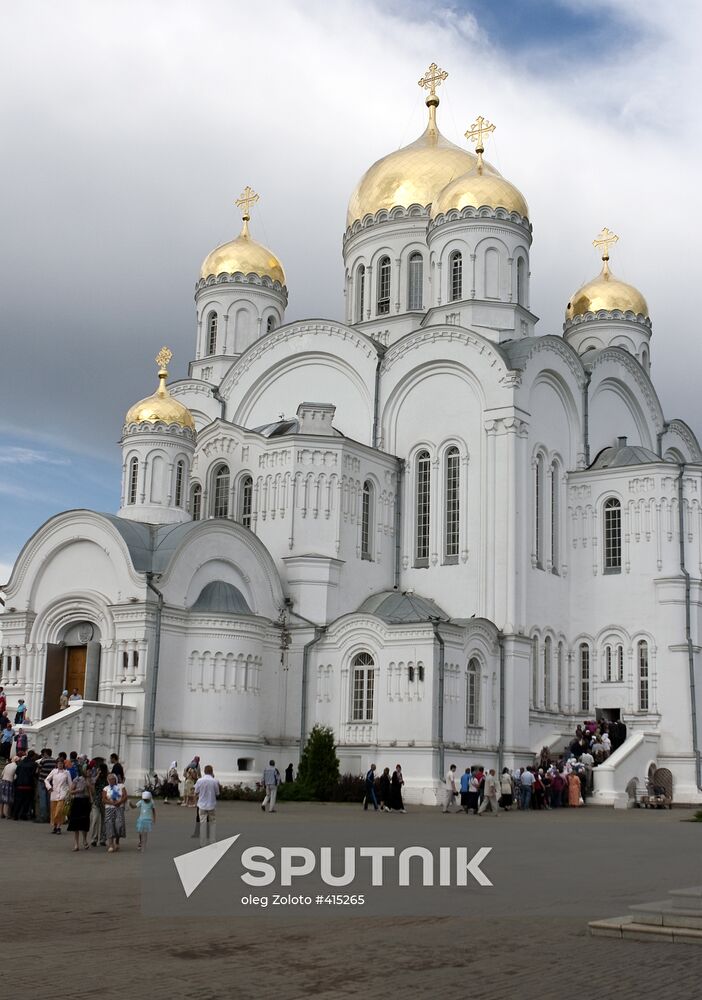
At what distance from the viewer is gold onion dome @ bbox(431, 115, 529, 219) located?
121 feet

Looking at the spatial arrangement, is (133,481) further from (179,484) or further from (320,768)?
(320,768)

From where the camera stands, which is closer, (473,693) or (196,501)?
(473,693)

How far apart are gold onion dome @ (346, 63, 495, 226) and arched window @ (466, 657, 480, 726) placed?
16751 millimetres

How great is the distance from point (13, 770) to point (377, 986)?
15459mm

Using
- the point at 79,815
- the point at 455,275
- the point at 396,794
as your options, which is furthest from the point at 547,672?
the point at 79,815

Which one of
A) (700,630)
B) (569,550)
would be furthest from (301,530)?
(700,630)

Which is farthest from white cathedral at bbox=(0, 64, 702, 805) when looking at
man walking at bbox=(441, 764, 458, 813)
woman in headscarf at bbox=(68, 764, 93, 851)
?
woman in headscarf at bbox=(68, 764, 93, 851)

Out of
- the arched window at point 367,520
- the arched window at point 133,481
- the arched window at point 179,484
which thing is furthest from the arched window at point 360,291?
the arched window at point 133,481

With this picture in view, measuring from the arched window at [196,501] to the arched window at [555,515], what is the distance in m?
10.5

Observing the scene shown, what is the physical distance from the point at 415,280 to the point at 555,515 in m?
9.59

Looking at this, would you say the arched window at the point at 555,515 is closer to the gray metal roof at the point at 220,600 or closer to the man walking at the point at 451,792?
the man walking at the point at 451,792

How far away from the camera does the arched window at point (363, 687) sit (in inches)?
1216

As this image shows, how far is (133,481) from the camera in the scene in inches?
1329

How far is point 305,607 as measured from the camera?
32.4 meters
